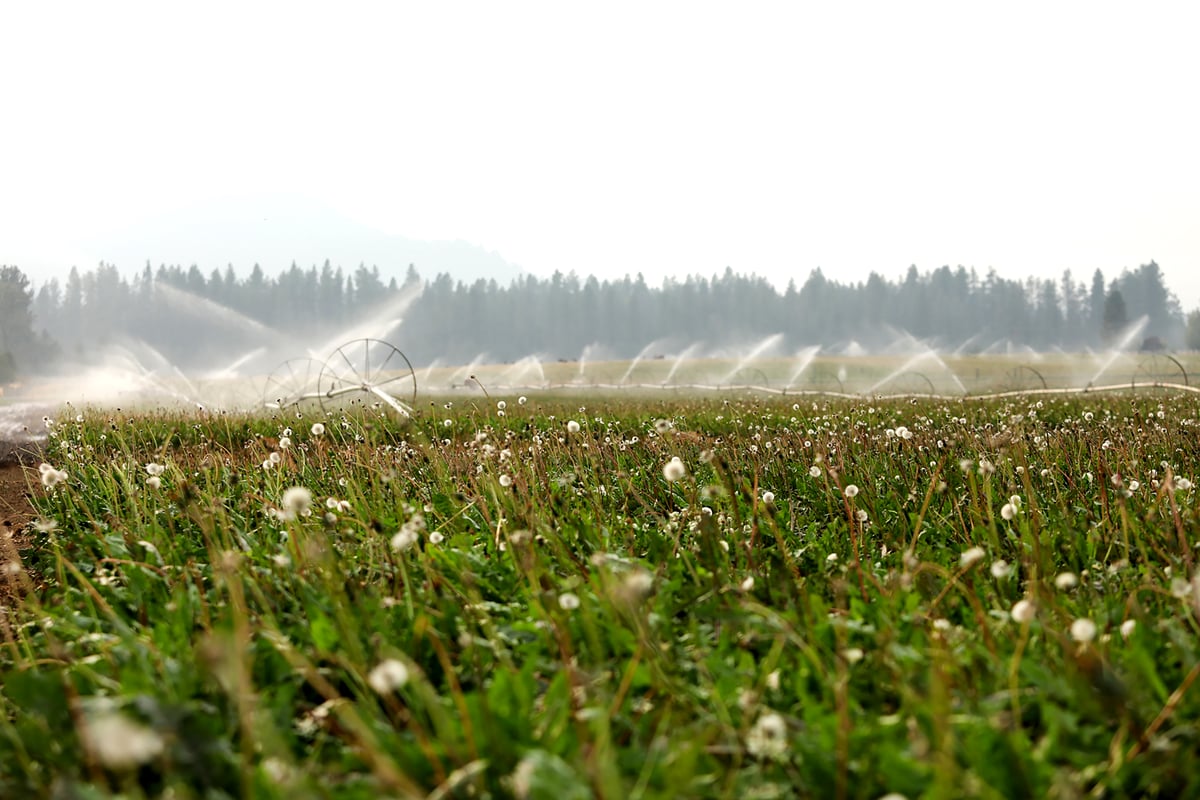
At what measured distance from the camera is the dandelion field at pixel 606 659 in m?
1.69

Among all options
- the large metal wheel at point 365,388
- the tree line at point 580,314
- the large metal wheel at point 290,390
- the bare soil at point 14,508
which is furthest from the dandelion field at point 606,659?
the tree line at point 580,314

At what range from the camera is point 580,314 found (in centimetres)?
14200

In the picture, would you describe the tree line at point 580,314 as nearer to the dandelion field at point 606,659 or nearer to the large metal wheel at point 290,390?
the large metal wheel at point 290,390

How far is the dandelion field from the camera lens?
1693 mm

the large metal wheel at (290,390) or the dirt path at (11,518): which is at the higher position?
the large metal wheel at (290,390)

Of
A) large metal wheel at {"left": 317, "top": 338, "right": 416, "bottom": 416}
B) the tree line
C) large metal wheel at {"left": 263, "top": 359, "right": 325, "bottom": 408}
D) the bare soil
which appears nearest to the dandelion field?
the bare soil

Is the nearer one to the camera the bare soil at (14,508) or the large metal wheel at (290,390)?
the bare soil at (14,508)

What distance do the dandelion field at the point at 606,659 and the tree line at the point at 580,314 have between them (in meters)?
128

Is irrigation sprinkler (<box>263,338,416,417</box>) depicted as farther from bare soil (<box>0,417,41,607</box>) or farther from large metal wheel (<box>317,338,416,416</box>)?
bare soil (<box>0,417,41,607</box>)

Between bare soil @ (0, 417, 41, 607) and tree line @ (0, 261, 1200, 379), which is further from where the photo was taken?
tree line @ (0, 261, 1200, 379)

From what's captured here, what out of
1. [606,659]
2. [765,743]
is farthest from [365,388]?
[765,743]

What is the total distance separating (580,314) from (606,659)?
5535 inches

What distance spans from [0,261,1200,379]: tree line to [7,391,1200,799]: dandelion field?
12841 cm

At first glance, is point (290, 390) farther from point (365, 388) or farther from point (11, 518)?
point (11, 518)
